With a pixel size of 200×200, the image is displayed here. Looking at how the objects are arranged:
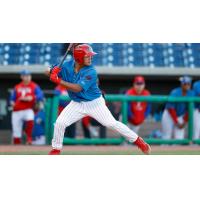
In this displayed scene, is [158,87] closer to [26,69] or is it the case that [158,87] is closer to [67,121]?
[26,69]

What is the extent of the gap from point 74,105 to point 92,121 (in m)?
2.89

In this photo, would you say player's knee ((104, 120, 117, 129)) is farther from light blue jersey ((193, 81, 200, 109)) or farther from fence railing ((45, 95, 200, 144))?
light blue jersey ((193, 81, 200, 109))

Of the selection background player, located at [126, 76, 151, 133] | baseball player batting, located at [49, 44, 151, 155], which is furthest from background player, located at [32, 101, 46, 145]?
baseball player batting, located at [49, 44, 151, 155]

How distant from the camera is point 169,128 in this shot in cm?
1062

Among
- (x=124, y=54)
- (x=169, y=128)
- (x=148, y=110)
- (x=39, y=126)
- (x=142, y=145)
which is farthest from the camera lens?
(x=124, y=54)

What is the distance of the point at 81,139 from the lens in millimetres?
10086

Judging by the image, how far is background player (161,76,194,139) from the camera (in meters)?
10.5

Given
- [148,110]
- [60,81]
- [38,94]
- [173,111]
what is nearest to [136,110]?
[148,110]

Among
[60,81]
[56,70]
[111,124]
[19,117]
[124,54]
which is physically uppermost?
[124,54]

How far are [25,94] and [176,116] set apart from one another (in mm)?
2219

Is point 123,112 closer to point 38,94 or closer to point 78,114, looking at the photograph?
point 38,94

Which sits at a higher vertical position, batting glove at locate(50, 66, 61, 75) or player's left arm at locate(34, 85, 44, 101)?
batting glove at locate(50, 66, 61, 75)

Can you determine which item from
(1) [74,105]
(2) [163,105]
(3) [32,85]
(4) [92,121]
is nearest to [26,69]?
(3) [32,85]
